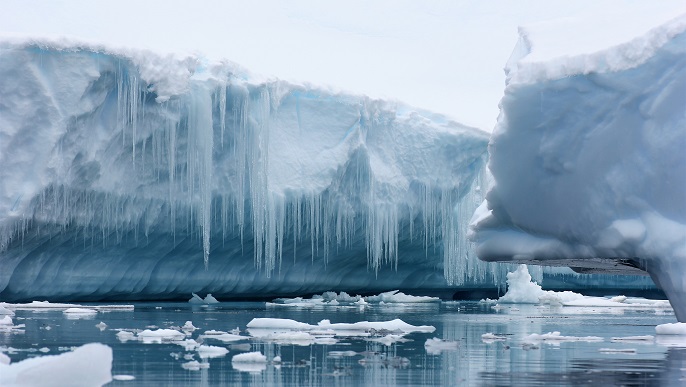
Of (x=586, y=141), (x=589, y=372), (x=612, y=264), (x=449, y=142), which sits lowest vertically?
(x=589, y=372)

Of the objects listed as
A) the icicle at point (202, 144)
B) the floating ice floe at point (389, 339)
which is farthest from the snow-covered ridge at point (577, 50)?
the icicle at point (202, 144)

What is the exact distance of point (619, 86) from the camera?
39.9 ft

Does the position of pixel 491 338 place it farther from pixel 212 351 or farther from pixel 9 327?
pixel 9 327

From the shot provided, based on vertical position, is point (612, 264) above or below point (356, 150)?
below

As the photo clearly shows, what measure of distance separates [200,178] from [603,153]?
9.63 m

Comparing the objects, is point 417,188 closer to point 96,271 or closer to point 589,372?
point 96,271

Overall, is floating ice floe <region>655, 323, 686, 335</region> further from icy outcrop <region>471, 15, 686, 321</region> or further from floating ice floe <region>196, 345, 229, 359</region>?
floating ice floe <region>196, 345, 229, 359</region>

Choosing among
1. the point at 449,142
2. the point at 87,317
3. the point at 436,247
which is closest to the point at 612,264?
the point at 87,317

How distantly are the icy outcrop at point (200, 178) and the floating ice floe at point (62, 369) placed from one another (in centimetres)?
1226

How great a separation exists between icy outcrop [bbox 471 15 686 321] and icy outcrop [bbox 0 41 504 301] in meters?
8.08

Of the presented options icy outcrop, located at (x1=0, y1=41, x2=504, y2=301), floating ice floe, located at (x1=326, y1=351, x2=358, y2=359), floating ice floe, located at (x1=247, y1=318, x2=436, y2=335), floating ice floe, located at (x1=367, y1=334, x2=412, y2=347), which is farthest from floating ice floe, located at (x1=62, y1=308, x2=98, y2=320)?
floating ice floe, located at (x1=326, y1=351, x2=358, y2=359)

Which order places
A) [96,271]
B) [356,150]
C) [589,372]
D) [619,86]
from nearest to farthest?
[589,372] → [619,86] → [96,271] → [356,150]

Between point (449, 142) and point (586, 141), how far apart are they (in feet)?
39.1

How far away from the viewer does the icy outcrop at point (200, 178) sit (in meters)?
17.7
